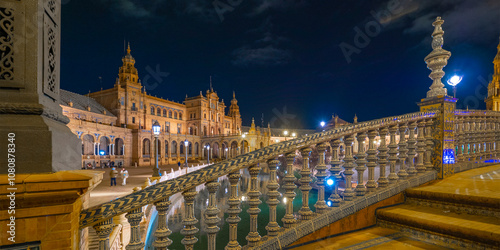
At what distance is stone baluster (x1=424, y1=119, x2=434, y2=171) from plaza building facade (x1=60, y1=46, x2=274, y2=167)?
997 inches

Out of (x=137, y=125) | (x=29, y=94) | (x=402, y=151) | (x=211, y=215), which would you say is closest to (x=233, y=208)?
(x=211, y=215)

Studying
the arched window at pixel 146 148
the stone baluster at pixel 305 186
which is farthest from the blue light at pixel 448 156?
the arched window at pixel 146 148

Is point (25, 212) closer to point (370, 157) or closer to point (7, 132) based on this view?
point (7, 132)

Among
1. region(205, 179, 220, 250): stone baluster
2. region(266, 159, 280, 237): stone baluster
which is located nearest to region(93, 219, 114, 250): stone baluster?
region(205, 179, 220, 250): stone baluster

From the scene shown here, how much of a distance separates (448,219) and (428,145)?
211 centimetres

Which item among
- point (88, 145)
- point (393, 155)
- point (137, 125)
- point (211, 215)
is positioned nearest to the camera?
point (211, 215)

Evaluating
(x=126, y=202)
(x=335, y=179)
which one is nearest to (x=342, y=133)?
(x=335, y=179)

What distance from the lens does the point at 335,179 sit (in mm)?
3443

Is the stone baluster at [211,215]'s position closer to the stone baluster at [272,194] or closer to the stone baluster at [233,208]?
the stone baluster at [233,208]

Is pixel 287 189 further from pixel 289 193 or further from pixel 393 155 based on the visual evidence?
pixel 393 155

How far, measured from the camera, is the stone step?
2.70m

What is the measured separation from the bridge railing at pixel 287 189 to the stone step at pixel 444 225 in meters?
0.37

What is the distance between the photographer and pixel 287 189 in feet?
9.93

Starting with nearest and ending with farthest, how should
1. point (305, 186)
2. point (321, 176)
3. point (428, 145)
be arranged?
point (305, 186) < point (321, 176) < point (428, 145)
